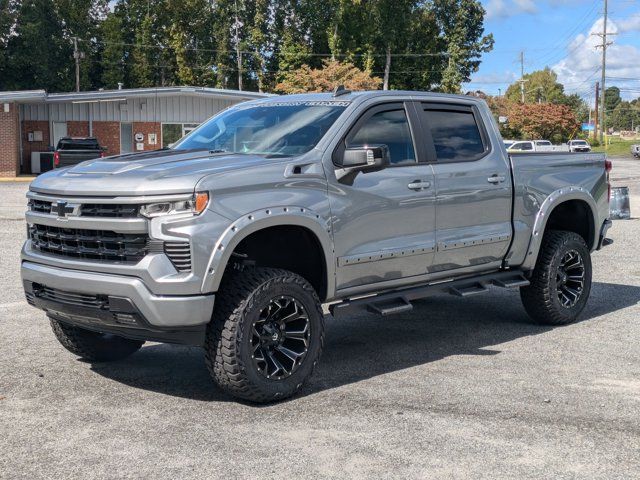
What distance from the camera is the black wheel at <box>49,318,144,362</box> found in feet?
20.9

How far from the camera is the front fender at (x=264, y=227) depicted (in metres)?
5.17

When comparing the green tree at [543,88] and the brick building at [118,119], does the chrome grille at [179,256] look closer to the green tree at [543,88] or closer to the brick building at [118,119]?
the brick building at [118,119]

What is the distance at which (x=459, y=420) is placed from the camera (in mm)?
5145

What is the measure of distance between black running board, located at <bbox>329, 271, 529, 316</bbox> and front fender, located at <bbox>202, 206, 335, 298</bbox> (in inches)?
8.5

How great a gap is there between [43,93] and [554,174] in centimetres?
3273

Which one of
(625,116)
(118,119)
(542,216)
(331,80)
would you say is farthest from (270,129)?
(625,116)

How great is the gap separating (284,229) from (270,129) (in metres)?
0.98

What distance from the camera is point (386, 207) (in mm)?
6242

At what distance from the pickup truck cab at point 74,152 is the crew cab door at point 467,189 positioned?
2390 centimetres

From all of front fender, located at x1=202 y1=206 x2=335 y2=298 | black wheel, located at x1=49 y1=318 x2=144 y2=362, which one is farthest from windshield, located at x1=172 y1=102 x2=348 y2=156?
black wheel, located at x1=49 y1=318 x2=144 y2=362

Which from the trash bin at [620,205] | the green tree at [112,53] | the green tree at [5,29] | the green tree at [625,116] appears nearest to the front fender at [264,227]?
the trash bin at [620,205]

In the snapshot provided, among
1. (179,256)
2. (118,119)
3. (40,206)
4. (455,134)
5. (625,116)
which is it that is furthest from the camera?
(625,116)

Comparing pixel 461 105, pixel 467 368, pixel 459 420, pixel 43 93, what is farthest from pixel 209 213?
pixel 43 93

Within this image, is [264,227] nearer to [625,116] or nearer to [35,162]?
[35,162]
